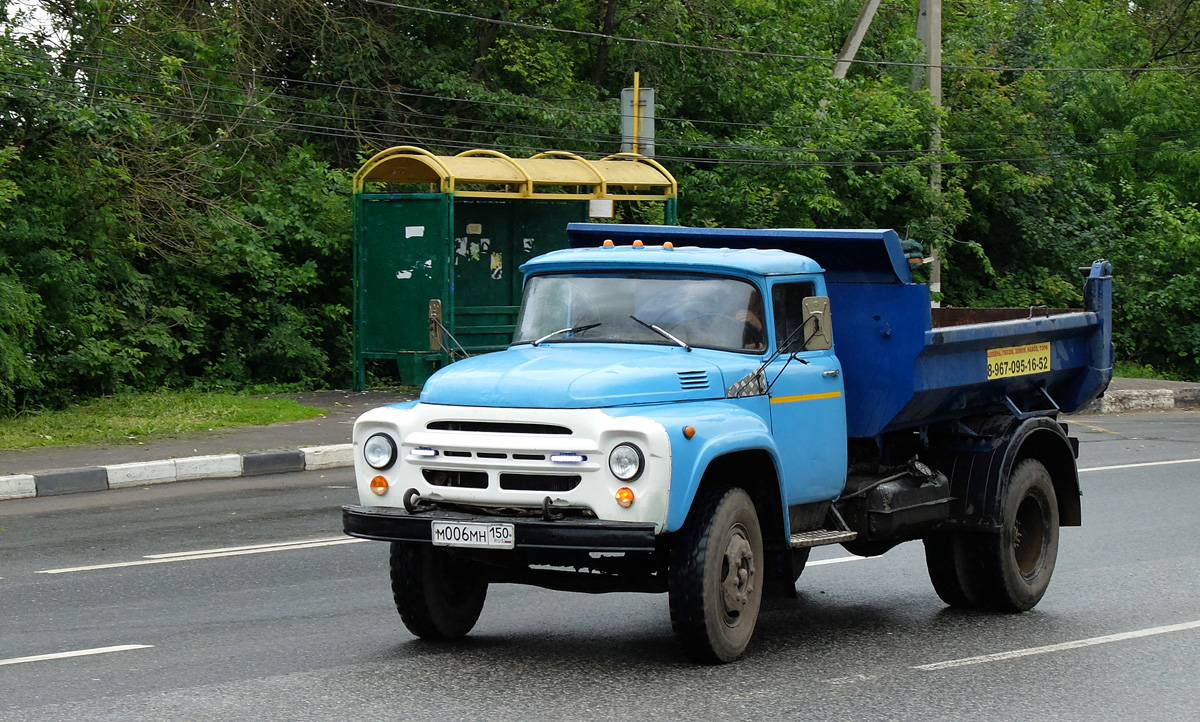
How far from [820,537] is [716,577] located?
0.98 m

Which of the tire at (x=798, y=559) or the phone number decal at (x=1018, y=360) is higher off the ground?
the phone number decal at (x=1018, y=360)

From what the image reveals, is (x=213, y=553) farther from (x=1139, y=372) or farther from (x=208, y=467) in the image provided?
(x=1139, y=372)

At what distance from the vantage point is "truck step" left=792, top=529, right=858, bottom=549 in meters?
6.93

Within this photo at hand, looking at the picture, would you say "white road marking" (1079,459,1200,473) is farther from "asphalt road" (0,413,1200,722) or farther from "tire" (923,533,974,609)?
"tire" (923,533,974,609)

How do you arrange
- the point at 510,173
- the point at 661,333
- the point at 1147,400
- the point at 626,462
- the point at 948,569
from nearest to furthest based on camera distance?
the point at 626,462 < the point at 661,333 < the point at 948,569 < the point at 510,173 < the point at 1147,400

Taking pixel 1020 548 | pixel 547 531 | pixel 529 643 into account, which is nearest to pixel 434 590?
pixel 529 643

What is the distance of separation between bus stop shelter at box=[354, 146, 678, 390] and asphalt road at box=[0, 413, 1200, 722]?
7.97 meters

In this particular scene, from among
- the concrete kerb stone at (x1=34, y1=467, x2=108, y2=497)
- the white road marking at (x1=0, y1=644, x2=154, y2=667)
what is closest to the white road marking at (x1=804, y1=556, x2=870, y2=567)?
the white road marking at (x1=0, y1=644, x2=154, y2=667)

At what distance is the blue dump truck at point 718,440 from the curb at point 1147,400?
13569 mm

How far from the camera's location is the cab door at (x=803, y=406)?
6938 mm

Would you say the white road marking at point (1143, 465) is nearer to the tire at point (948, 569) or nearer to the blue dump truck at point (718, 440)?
the blue dump truck at point (718, 440)

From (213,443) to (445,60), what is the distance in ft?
39.9

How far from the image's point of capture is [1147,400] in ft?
73.6

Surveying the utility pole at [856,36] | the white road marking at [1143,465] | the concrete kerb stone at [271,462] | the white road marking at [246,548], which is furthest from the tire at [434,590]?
the utility pole at [856,36]
